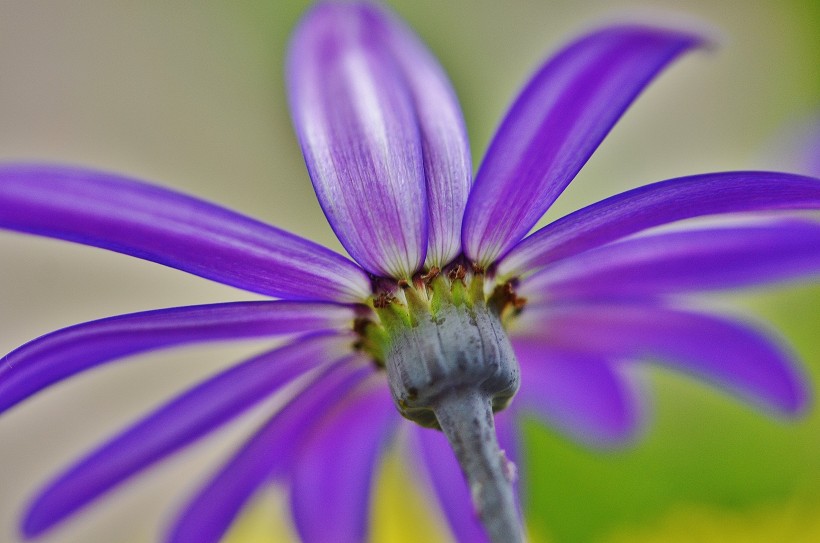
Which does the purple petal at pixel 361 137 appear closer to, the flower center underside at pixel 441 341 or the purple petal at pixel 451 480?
the flower center underside at pixel 441 341

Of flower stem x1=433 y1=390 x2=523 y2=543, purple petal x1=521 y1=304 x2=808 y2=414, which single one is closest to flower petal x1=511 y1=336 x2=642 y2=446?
purple petal x1=521 y1=304 x2=808 y2=414

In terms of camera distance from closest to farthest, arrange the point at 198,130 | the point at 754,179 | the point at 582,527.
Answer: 1. the point at 754,179
2. the point at 582,527
3. the point at 198,130

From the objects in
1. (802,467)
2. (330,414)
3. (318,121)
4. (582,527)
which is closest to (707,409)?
(802,467)

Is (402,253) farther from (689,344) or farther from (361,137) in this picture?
(689,344)

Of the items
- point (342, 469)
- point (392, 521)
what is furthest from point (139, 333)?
point (392, 521)

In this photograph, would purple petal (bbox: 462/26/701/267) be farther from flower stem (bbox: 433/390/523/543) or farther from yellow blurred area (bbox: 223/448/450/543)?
yellow blurred area (bbox: 223/448/450/543)

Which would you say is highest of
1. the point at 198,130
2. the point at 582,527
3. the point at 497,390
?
the point at 198,130

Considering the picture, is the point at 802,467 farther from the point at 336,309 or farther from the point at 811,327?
the point at 336,309
